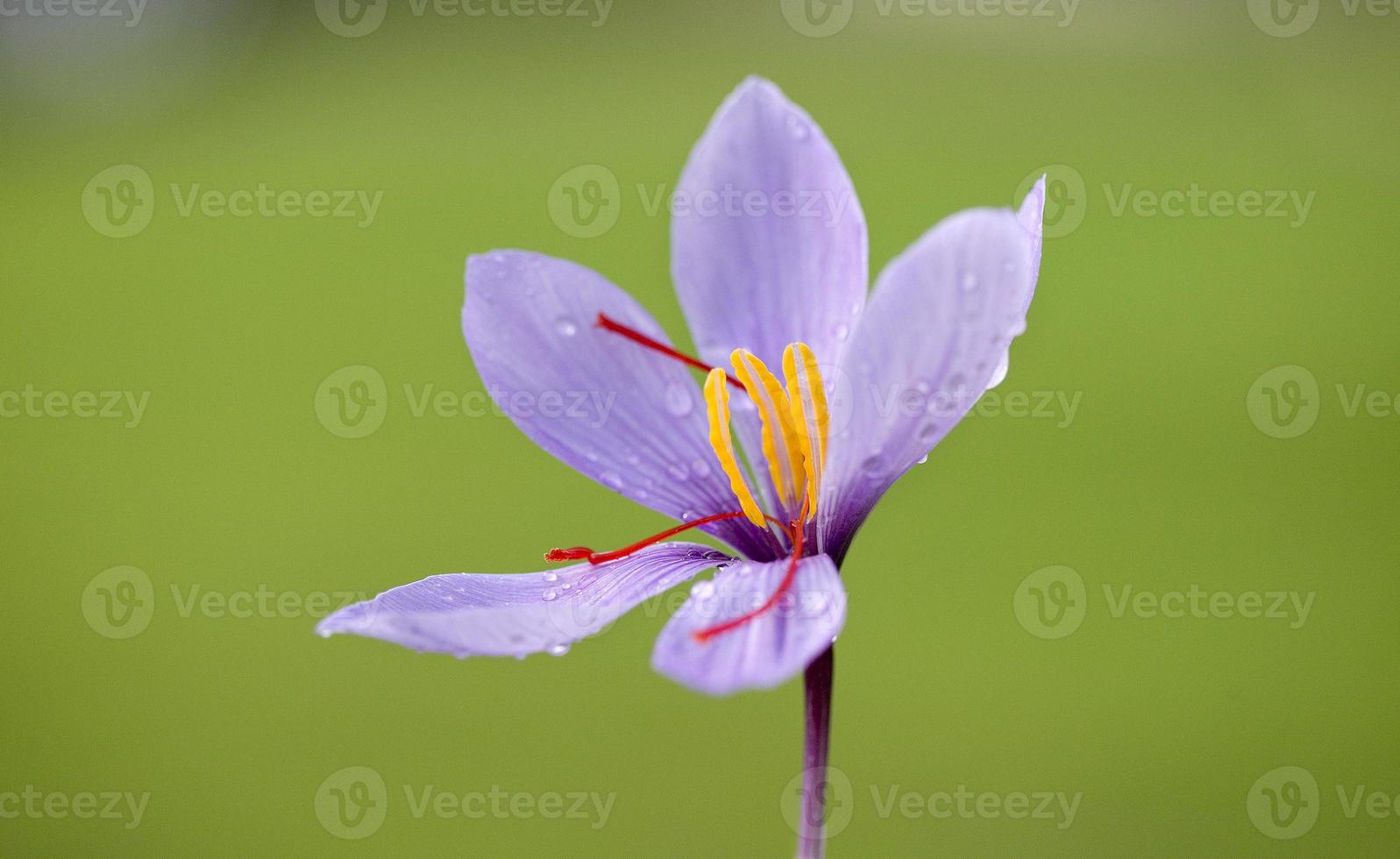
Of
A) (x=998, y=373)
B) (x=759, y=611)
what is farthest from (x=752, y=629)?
(x=998, y=373)

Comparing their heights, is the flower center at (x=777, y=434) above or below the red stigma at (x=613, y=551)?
above

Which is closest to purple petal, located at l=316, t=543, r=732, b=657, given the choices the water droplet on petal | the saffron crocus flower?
the saffron crocus flower

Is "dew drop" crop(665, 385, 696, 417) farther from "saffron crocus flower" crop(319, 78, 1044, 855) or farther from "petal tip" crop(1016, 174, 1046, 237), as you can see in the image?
"petal tip" crop(1016, 174, 1046, 237)

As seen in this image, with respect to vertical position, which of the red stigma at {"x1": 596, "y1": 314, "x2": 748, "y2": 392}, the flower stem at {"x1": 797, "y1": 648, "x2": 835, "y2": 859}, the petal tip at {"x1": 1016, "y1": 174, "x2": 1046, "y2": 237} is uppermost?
the petal tip at {"x1": 1016, "y1": 174, "x2": 1046, "y2": 237}

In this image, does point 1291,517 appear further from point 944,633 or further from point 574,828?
point 574,828

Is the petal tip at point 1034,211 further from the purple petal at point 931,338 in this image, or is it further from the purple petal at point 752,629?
the purple petal at point 752,629

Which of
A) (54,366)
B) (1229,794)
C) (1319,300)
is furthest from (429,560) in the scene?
(1319,300)

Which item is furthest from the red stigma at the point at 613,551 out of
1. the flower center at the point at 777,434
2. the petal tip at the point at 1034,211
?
the petal tip at the point at 1034,211
